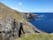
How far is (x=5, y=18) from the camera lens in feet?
39.7

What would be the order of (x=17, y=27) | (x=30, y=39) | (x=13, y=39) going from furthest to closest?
(x=17, y=27) < (x=13, y=39) < (x=30, y=39)

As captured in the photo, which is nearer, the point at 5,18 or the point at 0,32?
the point at 0,32

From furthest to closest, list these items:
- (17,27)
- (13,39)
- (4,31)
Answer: (17,27)
(13,39)
(4,31)

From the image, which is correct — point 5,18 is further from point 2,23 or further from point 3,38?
point 3,38

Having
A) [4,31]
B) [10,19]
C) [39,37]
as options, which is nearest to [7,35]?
[4,31]

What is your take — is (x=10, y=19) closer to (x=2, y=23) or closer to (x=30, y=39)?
(x=2, y=23)

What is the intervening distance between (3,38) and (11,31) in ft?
3.07

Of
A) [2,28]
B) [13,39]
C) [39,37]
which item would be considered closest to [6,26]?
[2,28]

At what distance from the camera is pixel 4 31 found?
1114 centimetres

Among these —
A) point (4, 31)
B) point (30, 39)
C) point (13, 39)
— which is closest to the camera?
point (30, 39)

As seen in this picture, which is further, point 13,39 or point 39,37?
point 13,39

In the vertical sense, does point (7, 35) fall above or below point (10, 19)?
below

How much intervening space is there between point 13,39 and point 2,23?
1373mm

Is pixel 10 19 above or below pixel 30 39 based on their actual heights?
above
